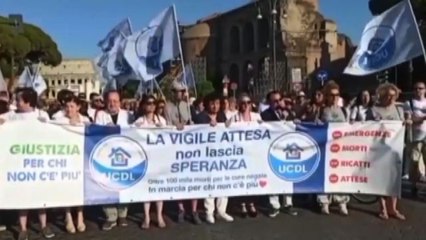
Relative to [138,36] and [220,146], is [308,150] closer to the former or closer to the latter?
[220,146]

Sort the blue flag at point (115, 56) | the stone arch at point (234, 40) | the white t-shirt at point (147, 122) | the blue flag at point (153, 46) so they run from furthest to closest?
the stone arch at point (234, 40) → the blue flag at point (115, 56) → the blue flag at point (153, 46) → the white t-shirt at point (147, 122)

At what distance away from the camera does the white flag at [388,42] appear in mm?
9766

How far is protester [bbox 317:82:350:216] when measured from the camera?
A: 372 inches

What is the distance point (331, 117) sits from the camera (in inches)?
373

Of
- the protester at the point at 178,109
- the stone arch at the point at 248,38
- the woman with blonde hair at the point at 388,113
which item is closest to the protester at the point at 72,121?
the protester at the point at 178,109

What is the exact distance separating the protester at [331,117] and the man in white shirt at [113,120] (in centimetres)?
245

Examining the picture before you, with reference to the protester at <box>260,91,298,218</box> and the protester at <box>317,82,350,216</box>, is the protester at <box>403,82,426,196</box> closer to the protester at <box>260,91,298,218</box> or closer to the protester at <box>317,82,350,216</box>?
the protester at <box>317,82,350,216</box>

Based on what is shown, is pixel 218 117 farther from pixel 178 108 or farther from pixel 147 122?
pixel 178 108

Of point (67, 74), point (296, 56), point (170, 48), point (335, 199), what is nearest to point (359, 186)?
point (335, 199)

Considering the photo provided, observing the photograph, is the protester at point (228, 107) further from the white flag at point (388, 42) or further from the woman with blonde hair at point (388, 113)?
the woman with blonde hair at point (388, 113)

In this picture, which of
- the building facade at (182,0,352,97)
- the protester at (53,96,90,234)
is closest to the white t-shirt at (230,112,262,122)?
the protester at (53,96,90,234)

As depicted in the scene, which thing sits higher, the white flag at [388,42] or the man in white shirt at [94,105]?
the white flag at [388,42]

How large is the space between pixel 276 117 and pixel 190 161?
2.08 metres

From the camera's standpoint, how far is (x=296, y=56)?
9381 cm
